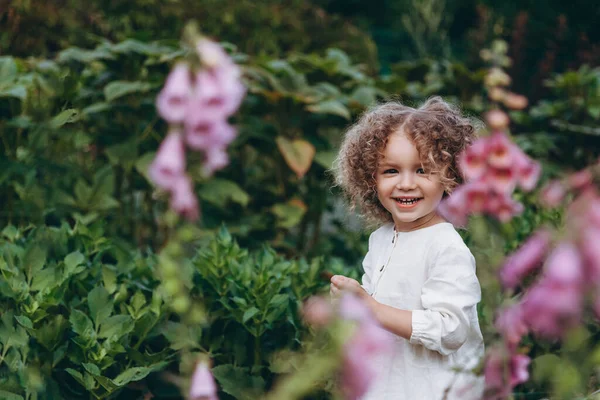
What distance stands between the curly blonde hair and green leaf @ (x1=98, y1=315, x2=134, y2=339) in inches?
31.2

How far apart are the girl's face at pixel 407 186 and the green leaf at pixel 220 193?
1765mm

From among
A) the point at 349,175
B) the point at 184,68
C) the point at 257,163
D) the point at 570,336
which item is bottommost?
the point at 257,163

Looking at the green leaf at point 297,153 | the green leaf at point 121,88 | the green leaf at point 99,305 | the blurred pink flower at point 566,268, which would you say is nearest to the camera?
the blurred pink flower at point 566,268

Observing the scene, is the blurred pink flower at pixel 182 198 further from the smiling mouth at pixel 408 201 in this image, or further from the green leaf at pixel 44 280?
the green leaf at pixel 44 280

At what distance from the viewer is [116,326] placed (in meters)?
2.32

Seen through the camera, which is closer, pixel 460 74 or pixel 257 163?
pixel 257 163

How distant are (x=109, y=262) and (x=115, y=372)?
662 millimetres

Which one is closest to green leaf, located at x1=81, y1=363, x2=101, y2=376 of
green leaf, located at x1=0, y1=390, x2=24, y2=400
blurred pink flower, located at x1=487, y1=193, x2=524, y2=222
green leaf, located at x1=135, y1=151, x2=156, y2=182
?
green leaf, located at x1=0, y1=390, x2=24, y2=400

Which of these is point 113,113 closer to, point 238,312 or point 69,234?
point 69,234

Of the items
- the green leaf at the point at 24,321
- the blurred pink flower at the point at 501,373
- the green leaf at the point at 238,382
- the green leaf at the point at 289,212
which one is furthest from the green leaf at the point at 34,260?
the green leaf at the point at 289,212

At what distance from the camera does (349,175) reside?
8.52ft

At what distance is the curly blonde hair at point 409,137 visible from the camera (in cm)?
228

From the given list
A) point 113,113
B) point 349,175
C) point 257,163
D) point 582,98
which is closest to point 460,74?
point 582,98

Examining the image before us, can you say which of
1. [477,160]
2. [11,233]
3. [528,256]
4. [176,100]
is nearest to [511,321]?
[528,256]
